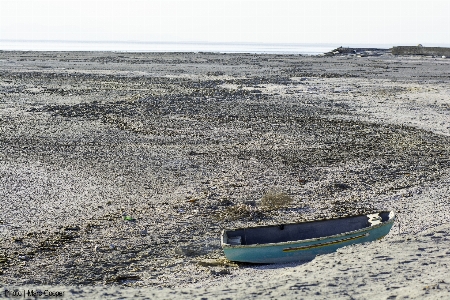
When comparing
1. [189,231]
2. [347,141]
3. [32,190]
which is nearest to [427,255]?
[189,231]

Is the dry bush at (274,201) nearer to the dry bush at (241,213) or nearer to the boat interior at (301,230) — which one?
the dry bush at (241,213)

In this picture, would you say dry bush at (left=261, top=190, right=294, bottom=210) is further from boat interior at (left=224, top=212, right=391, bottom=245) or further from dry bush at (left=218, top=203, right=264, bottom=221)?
boat interior at (left=224, top=212, right=391, bottom=245)

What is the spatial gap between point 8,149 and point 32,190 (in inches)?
197

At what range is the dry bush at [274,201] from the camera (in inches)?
534

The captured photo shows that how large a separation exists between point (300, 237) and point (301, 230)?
13 centimetres

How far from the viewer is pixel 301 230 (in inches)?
431

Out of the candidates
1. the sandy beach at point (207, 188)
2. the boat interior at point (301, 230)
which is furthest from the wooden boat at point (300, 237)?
the sandy beach at point (207, 188)

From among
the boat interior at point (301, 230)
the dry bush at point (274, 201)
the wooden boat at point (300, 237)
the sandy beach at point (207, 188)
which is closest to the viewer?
the sandy beach at point (207, 188)

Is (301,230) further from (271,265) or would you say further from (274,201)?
(274,201)

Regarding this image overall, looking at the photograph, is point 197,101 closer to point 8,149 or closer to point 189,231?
point 8,149

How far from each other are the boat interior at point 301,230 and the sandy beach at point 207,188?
463mm

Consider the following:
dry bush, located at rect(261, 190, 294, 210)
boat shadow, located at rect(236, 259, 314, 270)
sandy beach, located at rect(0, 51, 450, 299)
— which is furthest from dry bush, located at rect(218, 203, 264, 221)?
boat shadow, located at rect(236, 259, 314, 270)

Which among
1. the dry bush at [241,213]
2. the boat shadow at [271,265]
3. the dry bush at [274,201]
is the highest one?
the dry bush at [274,201]

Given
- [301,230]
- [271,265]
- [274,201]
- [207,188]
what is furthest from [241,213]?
[271,265]
